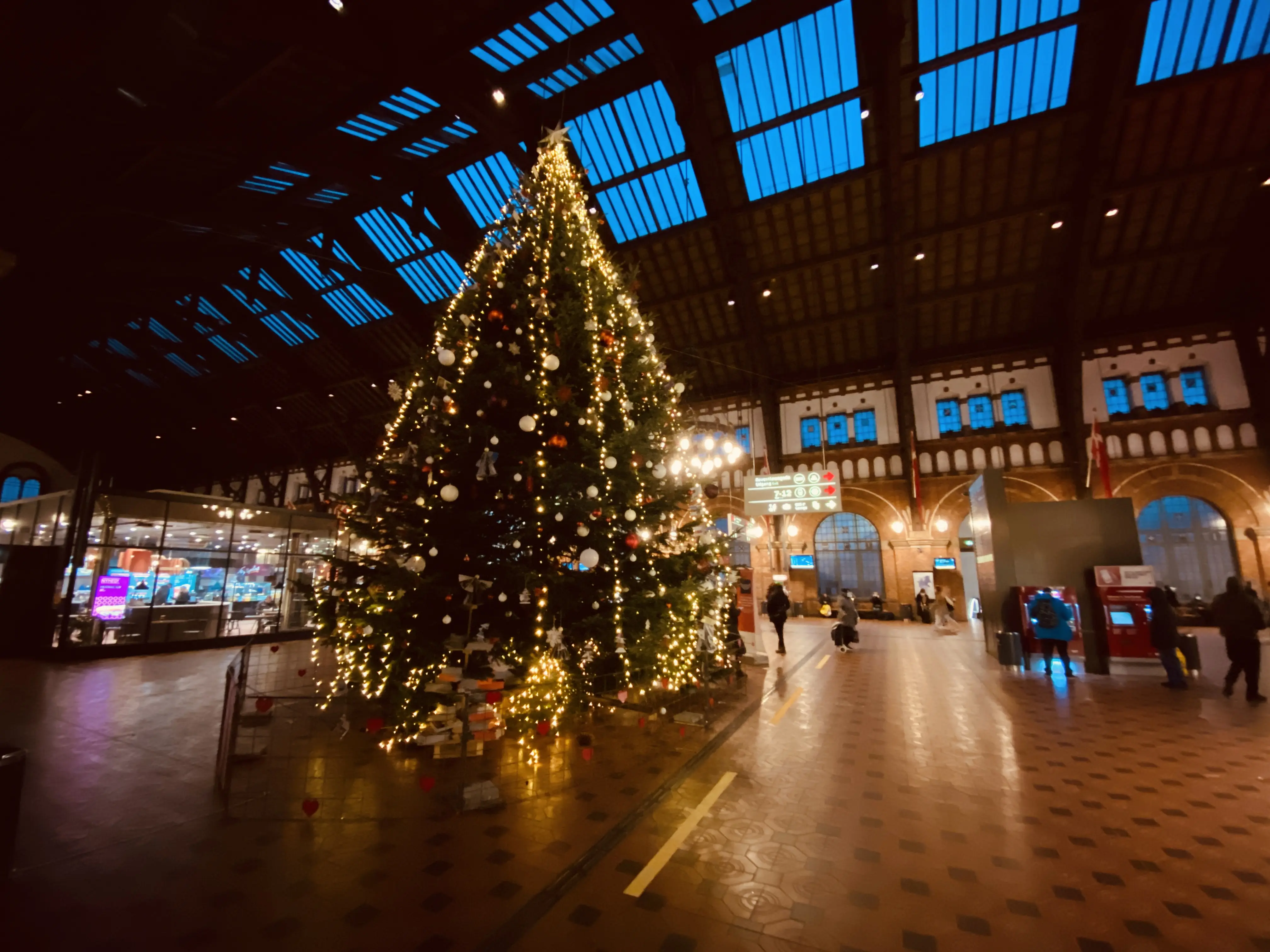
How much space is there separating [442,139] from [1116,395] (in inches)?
846

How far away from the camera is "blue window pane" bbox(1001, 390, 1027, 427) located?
1728 centimetres

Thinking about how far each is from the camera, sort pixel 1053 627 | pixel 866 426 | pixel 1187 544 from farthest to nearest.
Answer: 1. pixel 866 426
2. pixel 1187 544
3. pixel 1053 627

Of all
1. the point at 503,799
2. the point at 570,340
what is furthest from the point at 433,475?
the point at 503,799

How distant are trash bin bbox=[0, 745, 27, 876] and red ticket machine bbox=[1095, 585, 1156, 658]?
12.6m

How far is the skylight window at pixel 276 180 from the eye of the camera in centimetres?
1202

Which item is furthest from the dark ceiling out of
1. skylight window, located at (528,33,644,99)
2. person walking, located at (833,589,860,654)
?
person walking, located at (833,589,860,654)

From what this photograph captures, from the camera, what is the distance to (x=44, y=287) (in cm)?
987

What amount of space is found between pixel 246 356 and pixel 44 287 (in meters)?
14.5

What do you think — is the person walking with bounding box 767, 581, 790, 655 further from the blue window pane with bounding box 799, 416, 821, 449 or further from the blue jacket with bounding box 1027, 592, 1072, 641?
the blue window pane with bounding box 799, 416, 821, 449

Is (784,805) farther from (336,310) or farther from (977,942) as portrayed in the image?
(336,310)

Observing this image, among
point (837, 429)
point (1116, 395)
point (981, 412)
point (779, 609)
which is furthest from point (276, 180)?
point (1116, 395)

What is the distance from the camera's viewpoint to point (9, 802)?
8.45 feet

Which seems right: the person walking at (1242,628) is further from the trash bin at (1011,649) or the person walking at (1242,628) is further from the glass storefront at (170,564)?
the glass storefront at (170,564)

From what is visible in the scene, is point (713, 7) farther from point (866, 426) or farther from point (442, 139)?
point (866, 426)
